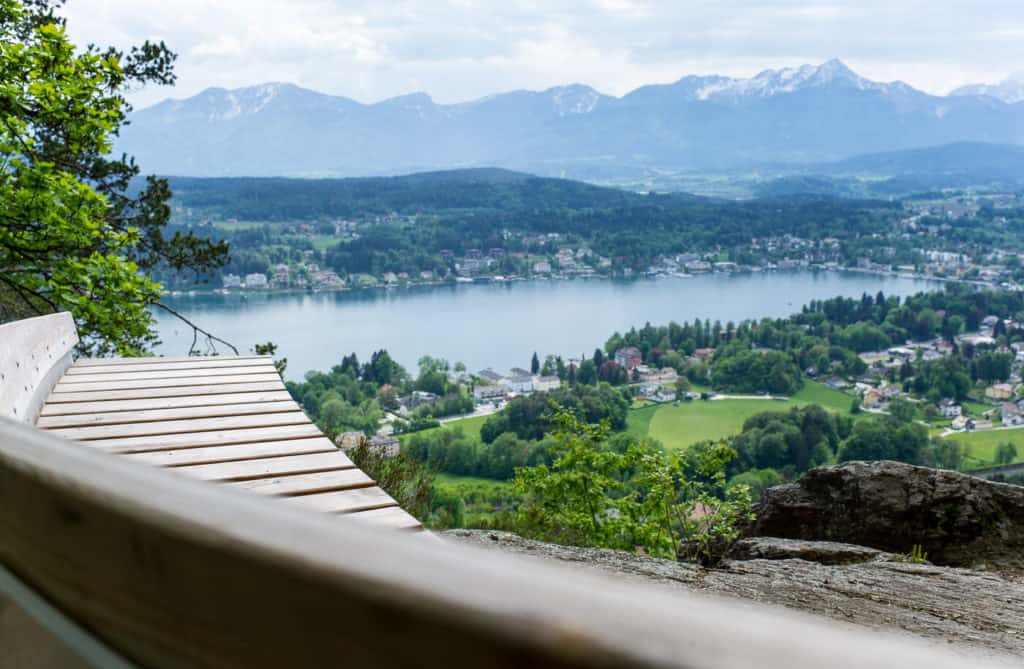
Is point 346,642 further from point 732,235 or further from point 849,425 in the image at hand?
point 732,235

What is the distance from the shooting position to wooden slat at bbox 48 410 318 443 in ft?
8.75

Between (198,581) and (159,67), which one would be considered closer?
(198,581)

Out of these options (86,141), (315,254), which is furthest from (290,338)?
(86,141)

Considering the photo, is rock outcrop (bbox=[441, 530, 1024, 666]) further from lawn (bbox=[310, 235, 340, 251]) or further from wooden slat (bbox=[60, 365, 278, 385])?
lawn (bbox=[310, 235, 340, 251])

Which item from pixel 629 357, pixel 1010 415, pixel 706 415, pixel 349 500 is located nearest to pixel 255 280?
pixel 629 357

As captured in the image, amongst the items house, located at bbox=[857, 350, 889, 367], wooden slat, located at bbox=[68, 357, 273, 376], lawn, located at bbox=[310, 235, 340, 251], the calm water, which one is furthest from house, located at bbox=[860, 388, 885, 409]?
lawn, located at bbox=[310, 235, 340, 251]

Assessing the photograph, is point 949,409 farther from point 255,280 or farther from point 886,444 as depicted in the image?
point 255,280

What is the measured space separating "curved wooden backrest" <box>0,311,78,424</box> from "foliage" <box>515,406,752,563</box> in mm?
3789

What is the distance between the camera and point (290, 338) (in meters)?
49.5

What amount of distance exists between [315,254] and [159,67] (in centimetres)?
6304

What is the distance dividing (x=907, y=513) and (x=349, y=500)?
3.28 meters

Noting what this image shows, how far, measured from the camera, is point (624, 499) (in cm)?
654

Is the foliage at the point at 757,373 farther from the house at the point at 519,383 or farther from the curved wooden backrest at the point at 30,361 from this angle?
the curved wooden backrest at the point at 30,361

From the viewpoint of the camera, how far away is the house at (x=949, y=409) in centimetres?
3409
